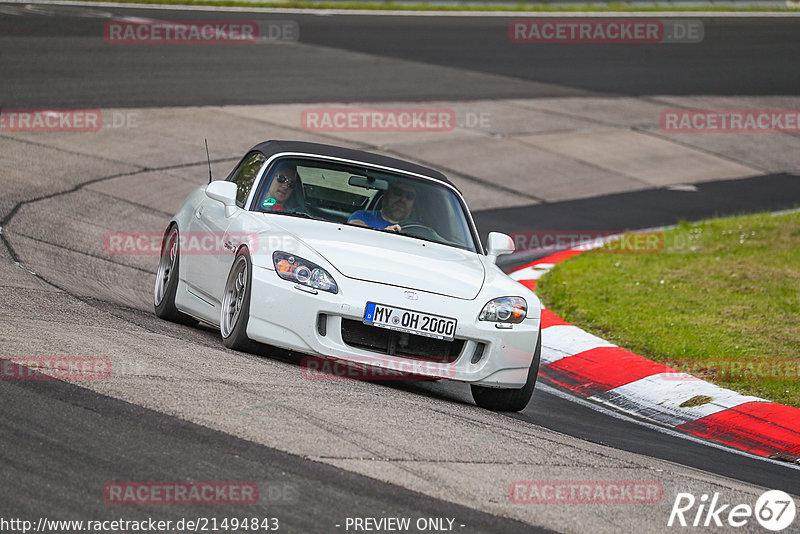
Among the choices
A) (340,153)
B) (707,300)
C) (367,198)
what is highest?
(340,153)

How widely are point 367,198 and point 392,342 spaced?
5.57ft

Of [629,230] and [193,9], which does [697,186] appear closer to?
[629,230]

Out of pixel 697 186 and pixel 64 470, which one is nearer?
pixel 64 470

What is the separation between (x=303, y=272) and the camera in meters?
6.94

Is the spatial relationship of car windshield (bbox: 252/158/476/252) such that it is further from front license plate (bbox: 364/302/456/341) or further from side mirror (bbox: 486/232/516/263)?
front license plate (bbox: 364/302/456/341)

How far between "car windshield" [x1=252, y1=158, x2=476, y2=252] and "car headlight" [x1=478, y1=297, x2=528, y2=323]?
1.00 meters

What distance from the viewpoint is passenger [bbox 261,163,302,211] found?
26.1ft

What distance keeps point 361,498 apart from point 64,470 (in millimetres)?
1180

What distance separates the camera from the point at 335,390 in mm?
6410

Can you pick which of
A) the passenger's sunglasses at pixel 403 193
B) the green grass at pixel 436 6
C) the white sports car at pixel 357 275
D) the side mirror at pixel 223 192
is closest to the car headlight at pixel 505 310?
the white sports car at pixel 357 275

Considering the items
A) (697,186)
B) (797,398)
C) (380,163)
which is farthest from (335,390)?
(697,186)

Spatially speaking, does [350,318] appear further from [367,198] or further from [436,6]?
[436,6]

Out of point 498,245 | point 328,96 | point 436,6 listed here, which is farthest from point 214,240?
point 436,6

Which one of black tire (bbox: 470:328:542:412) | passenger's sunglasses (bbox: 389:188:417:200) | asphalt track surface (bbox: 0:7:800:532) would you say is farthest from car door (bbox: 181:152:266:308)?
black tire (bbox: 470:328:542:412)
